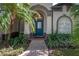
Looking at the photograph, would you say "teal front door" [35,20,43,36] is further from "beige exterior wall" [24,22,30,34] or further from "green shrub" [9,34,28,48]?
"green shrub" [9,34,28,48]

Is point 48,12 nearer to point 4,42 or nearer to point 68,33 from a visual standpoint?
point 68,33

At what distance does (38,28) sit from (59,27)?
1.63 ft

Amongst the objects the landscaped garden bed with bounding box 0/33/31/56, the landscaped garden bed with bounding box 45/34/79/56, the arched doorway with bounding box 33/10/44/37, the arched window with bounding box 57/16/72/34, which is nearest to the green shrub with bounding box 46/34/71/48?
the landscaped garden bed with bounding box 45/34/79/56

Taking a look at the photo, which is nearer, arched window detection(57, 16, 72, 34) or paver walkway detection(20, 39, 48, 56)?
arched window detection(57, 16, 72, 34)

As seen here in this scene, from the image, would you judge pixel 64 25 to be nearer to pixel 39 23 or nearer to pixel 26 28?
pixel 39 23

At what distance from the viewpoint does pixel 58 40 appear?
14.3 ft

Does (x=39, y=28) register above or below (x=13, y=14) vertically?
below

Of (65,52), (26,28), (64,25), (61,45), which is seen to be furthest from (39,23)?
(65,52)

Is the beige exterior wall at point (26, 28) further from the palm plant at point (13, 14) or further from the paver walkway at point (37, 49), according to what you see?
the paver walkway at point (37, 49)

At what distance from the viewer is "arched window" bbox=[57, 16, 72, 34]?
170 inches

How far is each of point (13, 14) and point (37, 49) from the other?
0.99 m

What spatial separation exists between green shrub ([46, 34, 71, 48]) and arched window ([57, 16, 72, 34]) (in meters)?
0.11

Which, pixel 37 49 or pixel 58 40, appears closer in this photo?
pixel 58 40

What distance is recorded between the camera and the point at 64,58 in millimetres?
4383
